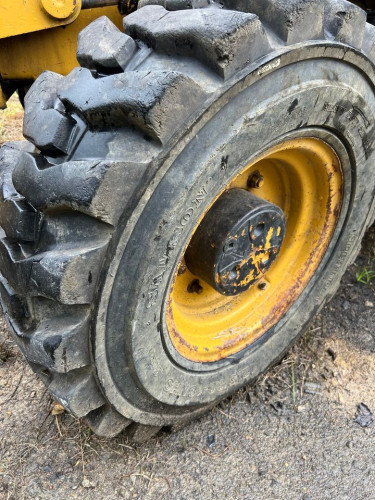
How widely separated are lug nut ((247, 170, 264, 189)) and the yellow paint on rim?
0.04 ft

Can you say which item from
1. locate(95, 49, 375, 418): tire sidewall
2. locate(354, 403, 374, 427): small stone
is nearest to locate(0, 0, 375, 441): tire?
locate(95, 49, 375, 418): tire sidewall

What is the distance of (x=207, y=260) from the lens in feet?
5.05

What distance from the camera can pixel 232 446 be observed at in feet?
5.78

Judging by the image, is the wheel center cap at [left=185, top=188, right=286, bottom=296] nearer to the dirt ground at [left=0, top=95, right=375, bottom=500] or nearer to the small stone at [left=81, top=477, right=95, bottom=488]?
the dirt ground at [left=0, top=95, right=375, bottom=500]

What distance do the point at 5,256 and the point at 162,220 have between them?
427 millimetres

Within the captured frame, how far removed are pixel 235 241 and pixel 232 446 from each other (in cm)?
71

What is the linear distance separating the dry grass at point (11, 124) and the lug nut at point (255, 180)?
253 cm

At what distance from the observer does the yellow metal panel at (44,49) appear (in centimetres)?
176

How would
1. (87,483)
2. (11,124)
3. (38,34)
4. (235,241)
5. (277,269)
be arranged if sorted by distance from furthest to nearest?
(11,124), (277,269), (38,34), (87,483), (235,241)

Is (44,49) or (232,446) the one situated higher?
(44,49)

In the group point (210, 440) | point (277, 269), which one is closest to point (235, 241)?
point (277, 269)

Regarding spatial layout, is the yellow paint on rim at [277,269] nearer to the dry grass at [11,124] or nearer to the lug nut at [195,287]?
the lug nut at [195,287]

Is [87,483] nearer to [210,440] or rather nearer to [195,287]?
[210,440]

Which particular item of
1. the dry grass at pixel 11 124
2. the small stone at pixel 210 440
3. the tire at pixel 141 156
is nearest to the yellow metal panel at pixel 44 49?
the tire at pixel 141 156
